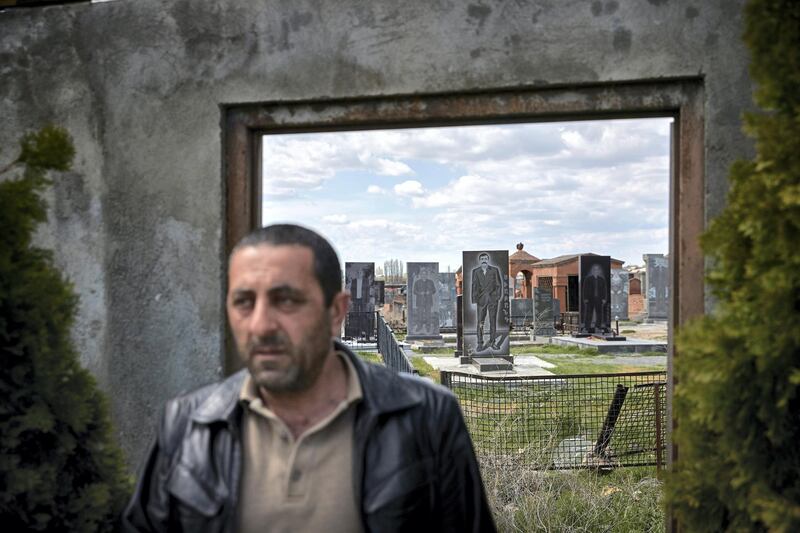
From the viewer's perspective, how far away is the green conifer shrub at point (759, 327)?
2.28 m

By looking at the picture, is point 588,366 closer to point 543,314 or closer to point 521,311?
point 543,314

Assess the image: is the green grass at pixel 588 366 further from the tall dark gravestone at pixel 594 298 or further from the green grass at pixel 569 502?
the green grass at pixel 569 502

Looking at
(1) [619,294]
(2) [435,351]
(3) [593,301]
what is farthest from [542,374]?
(1) [619,294]

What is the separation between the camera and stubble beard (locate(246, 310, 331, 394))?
6.94 ft

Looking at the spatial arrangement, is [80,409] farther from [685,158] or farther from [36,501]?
[685,158]

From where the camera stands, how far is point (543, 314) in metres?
22.8

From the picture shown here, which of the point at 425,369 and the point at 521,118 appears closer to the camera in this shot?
the point at 521,118

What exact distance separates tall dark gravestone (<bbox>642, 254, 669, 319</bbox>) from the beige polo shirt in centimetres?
2629

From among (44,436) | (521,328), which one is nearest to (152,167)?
(44,436)

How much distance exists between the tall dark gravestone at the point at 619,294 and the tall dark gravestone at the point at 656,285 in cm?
92

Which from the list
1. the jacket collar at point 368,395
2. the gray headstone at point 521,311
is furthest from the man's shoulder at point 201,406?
the gray headstone at point 521,311

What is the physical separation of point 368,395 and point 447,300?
78.1ft

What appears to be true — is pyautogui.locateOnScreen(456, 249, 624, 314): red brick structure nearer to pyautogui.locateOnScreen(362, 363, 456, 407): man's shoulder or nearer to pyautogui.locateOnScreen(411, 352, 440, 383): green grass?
pyautogui.locateOnScreen(411, 352, 440, 383): green grass

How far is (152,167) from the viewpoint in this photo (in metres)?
3.70
